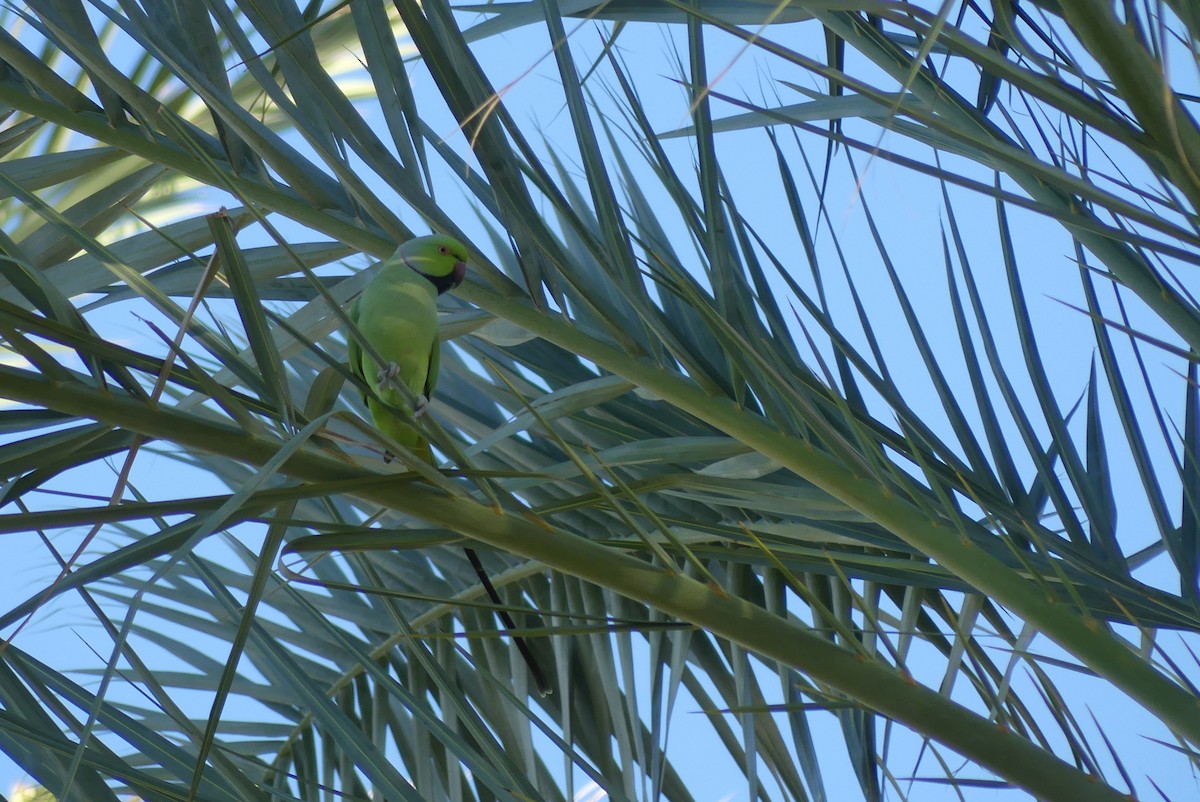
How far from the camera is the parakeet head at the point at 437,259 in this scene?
3.57 feet

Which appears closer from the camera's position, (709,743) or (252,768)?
(252,768)

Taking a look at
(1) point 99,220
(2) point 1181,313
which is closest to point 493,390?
(1) point 99,220

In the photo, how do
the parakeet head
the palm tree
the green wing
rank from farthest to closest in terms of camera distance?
the green wing → the parakeet head → the palm tree

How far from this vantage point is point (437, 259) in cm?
119

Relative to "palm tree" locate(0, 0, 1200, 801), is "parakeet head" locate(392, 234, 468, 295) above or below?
above

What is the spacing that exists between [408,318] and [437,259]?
2.9 inches

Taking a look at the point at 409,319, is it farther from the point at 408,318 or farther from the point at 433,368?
the point at 433,368

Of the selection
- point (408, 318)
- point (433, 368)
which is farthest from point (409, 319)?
point (433, 368)

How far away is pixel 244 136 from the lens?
2.92 feet

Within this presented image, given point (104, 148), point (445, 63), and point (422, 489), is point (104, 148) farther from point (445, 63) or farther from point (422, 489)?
point (422, 489)

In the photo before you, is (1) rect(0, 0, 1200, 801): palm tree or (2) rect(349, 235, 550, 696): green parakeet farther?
(2) rect(349, 235, 550, 696): green parakeet

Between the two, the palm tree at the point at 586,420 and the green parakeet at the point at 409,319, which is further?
the green parakeet at the point at 409,319

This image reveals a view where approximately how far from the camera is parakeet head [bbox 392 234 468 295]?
109 centimetres

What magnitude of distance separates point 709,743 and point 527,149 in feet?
3.19
